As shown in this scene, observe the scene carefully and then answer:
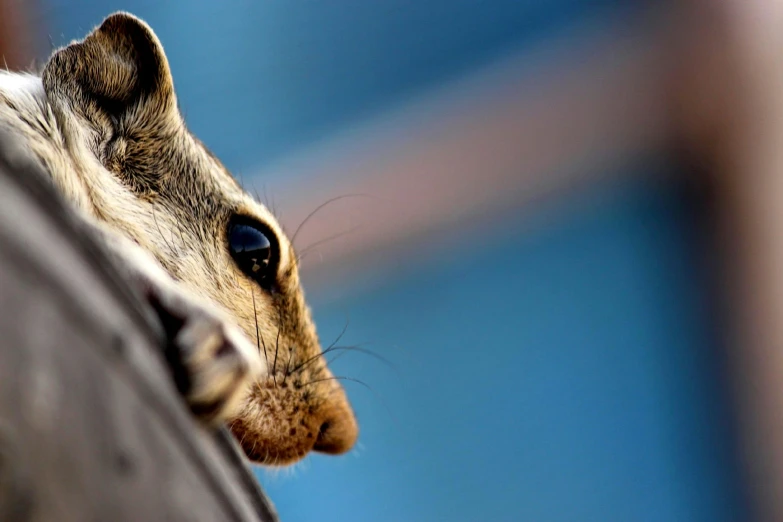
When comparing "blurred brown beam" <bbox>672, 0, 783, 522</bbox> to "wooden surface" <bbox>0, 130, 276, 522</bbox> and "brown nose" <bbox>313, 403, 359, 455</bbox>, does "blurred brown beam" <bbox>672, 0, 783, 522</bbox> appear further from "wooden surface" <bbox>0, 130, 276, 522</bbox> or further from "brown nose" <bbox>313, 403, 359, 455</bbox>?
"wooden surface" <bbox>0, 130, 276, 522</bbox>

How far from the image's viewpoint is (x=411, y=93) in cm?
177

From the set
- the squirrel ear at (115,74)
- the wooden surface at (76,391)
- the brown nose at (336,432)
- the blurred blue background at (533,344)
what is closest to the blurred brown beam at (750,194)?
the blurred blue background at (533,344)

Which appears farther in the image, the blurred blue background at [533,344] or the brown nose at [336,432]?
the blurred blue background at [533,344]

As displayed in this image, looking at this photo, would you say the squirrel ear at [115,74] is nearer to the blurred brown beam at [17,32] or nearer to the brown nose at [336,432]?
the blurred brown beam at [17,32]

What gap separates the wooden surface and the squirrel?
0.33m

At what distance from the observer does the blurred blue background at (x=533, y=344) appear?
1562 millimetres

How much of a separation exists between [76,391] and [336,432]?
577 mm

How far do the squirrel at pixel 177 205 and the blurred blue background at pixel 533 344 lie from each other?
0.63 m

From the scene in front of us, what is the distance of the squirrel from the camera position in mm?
643

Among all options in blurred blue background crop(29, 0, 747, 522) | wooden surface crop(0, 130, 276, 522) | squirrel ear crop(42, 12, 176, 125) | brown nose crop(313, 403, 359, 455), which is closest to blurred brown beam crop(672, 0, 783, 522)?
blurred blue background crop(29, 0, 747, 522)

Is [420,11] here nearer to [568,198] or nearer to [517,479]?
[568,198]

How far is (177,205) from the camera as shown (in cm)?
75

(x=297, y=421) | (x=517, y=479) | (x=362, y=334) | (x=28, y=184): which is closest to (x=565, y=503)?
(x=517, y=479)

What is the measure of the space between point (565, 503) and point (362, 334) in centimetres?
55
